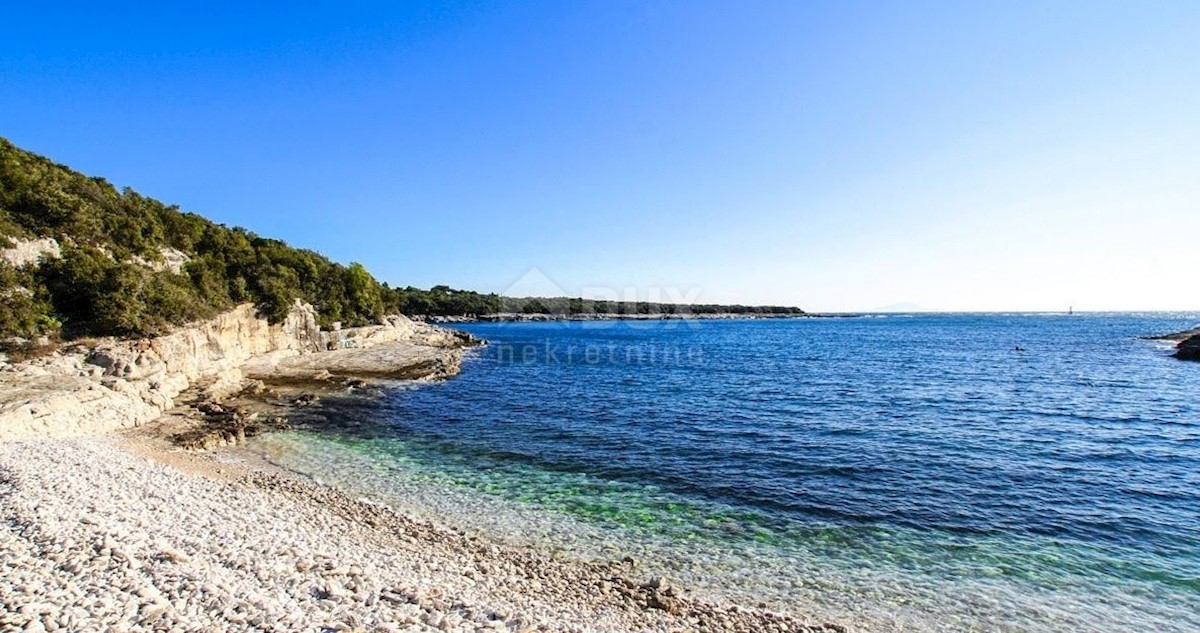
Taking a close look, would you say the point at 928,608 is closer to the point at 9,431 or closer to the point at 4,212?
the point at 9,431

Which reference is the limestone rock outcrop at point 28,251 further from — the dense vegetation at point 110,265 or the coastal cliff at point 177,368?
the coastal cliff at point 177,368

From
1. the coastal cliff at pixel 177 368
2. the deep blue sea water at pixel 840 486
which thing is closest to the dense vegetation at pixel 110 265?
the coastal cliff at pixel 177 368

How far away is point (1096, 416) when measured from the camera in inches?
1103

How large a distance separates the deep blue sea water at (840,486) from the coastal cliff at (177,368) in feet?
22.0

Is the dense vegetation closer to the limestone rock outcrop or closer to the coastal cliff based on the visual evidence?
the limestone rock outcrop

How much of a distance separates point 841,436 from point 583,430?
12.1 metres

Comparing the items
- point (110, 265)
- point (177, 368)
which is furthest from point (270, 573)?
point (110, 265)

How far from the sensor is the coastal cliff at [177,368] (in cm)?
1988

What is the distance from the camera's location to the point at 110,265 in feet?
99.5

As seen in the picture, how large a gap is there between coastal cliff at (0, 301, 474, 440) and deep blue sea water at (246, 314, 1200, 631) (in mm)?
6716

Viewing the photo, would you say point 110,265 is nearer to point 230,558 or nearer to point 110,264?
point 110,264

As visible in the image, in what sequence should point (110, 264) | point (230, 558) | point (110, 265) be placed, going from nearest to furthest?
point (230, 558) → point (110, 265) → point (110, 264)

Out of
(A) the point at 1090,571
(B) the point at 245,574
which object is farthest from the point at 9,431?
(A) the point at 1090,571

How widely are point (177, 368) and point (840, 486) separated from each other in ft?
123
